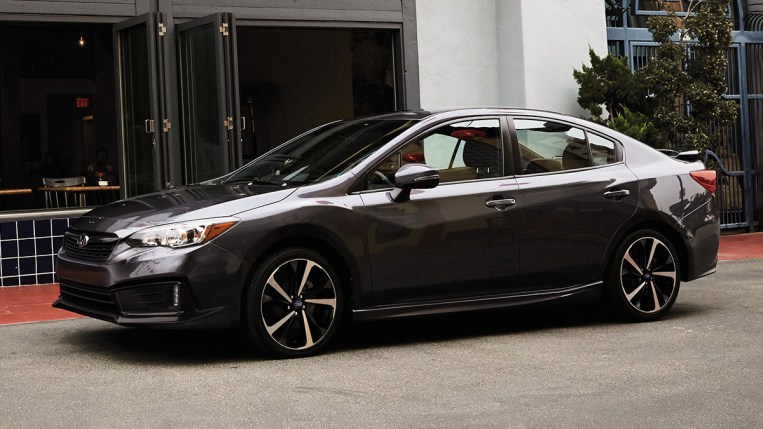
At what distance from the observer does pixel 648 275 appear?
8.62 meters

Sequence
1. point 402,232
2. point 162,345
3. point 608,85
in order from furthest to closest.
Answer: point 608,85, point 162,345, point 402,232

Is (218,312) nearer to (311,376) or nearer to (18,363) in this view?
(311,376)

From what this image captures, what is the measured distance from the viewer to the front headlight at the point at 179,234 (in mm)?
7020

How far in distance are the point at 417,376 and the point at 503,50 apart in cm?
885

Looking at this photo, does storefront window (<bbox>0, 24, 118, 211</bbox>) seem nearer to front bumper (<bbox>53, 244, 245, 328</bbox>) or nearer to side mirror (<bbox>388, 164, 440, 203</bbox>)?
front bumper (<bbox>53, 244, 245, 328</bbox>)

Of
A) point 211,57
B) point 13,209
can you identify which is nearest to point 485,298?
point 211,57

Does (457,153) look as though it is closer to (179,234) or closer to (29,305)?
(179,234)

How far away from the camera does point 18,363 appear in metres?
7.35

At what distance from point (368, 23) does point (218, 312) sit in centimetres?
765

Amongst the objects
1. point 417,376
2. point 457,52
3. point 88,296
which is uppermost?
point 457,52

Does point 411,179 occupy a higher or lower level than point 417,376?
higher

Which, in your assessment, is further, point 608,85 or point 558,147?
point 608,85

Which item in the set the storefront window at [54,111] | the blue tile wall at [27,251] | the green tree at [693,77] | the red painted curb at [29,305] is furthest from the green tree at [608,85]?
the red painted curb at [29,305]

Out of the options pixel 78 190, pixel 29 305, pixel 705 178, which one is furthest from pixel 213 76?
pixel 705 178
